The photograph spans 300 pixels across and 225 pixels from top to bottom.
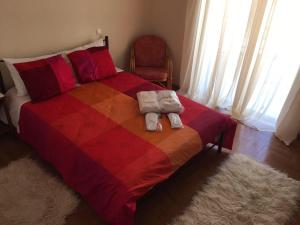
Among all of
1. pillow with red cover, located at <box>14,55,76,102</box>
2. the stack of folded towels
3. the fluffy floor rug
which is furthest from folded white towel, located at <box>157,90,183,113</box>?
pillow with red cover, located at <box>14,55,76,102</box>

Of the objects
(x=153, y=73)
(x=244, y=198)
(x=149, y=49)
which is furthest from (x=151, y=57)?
(x=244, y=198)

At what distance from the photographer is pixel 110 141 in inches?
83.3

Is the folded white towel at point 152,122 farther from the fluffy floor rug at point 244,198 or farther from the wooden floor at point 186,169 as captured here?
the fluffy floor rug at point 244,198

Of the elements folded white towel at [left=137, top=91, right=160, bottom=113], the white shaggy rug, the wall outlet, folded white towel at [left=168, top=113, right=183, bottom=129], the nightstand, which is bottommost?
the white shaggy rug

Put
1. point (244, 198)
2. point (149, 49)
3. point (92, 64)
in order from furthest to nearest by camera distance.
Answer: point (149, 49), point (92, 64), point (244, 198)

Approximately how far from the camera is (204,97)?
3709mm

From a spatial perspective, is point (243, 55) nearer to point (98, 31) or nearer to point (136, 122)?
point (136, 122)

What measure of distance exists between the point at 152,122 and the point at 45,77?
118 centimetres

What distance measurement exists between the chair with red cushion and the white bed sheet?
1595 millimetres

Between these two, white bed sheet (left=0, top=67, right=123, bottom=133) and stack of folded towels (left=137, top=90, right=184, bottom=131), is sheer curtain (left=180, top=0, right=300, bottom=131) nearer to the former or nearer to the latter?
stack of folded towels (left=137, top=90, right=184, bottom=131)

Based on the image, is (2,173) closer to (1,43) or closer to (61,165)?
(61,165)

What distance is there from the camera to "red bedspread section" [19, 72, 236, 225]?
1820 mm

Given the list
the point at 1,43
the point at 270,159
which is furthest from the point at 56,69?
the point at 270,159

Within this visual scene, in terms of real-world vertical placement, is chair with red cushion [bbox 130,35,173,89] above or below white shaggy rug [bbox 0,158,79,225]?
above
